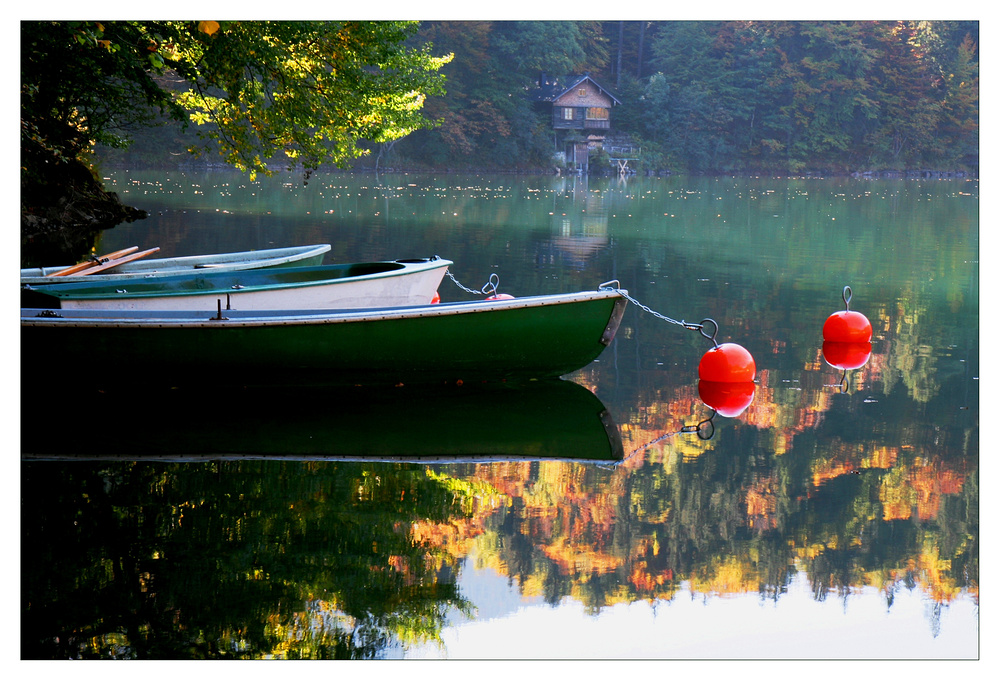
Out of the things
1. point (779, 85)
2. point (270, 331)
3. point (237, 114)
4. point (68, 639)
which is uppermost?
point (779, 85)

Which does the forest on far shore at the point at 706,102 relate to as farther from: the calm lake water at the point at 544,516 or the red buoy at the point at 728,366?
the calm lake water at the point at 544,516

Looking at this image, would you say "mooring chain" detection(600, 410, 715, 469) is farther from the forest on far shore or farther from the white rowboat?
the forest on far shore

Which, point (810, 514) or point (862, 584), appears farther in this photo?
point (810, 514)

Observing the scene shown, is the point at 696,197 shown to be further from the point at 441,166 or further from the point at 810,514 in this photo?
the point at 810,514

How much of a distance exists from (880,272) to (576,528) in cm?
926

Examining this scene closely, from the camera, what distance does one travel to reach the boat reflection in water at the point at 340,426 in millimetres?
5023

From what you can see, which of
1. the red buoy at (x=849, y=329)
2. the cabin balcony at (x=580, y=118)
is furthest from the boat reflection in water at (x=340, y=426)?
the cabin balcony at (x=580, y=118)

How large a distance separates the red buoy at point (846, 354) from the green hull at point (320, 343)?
2022 mm

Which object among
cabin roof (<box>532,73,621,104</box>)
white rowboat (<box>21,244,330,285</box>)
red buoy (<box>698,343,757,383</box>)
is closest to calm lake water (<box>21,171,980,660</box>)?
red buoy (<box>698,343,757,383</box>)

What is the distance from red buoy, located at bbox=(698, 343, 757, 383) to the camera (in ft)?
21.3

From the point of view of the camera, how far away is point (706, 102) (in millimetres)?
39594

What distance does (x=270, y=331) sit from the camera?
5715mm

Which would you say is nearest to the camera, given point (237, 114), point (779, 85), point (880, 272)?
point (237, 114)

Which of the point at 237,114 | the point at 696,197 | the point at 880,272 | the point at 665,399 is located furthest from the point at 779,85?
the point at 665,399
